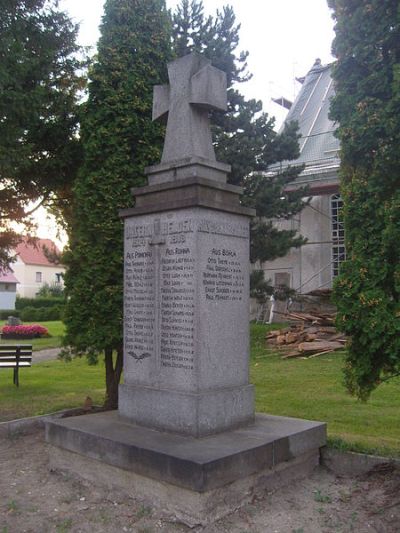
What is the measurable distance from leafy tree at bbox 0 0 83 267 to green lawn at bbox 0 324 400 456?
133 inches

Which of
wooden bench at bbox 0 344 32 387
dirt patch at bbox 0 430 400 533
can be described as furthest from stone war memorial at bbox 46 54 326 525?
wooden bench at bbox 0 344 32 387

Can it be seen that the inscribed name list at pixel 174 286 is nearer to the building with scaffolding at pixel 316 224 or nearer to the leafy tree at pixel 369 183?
the leafy tree at pixel 369 183

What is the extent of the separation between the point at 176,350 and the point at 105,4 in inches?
226

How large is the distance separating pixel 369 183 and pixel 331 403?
16.7 ft

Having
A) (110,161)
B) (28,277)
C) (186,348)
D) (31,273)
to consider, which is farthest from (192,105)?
(31,273)

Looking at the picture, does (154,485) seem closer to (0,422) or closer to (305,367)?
(0,422)

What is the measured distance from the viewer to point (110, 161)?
795 cm

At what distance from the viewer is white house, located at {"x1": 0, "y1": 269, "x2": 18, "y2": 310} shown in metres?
65.5

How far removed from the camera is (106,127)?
8.08 meters

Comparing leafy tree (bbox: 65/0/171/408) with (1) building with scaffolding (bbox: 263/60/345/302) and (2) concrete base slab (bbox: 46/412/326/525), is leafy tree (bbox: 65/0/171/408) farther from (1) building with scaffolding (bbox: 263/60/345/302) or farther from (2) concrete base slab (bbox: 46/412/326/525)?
(1) building with scaffolding (bbox: 263/60/345/302)

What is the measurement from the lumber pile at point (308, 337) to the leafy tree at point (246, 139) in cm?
190

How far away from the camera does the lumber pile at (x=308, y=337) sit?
17094 millimetres

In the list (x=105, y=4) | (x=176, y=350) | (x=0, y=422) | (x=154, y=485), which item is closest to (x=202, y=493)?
(x=154, y=485)

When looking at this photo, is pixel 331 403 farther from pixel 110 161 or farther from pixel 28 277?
pixel 28 277
